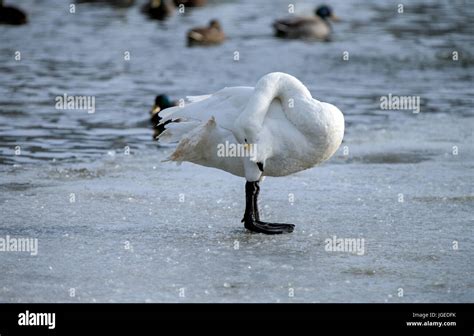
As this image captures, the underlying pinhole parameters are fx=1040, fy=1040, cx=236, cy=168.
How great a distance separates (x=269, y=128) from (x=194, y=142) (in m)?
0.63

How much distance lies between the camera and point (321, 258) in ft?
25.5

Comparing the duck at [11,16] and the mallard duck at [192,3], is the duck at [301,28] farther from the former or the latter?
the duck at [11,16]

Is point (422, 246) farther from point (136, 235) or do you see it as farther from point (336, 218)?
point (136, 235)

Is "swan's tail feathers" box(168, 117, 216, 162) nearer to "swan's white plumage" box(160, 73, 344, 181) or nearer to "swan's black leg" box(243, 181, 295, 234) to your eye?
"swan's white plumage" box(160, 73, 344, 181)

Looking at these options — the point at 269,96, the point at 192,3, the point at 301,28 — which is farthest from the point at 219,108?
the point at 192,3

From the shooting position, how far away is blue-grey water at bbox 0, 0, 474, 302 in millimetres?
7195

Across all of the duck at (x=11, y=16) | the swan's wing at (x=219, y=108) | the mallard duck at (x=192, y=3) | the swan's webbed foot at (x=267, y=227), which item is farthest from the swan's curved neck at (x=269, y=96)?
the mallard duck at (x=192, y=3)

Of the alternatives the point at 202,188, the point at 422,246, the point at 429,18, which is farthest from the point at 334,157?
the point at 429,18

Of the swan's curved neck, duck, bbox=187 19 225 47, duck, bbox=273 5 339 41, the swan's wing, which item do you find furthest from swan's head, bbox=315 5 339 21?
the swan's curved neck

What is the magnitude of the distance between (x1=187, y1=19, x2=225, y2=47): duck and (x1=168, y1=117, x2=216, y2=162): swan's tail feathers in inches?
512

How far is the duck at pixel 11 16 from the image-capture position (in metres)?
24.3
